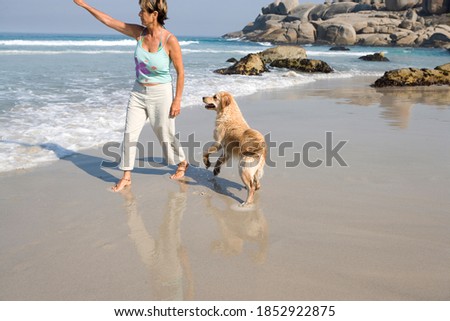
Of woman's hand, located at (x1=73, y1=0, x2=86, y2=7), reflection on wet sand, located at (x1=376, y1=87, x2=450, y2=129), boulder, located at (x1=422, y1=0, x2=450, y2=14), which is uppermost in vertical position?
boulder, located at (x1=422, y1=0, x2=450, y2=14)

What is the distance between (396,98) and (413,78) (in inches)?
182

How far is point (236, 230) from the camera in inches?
152

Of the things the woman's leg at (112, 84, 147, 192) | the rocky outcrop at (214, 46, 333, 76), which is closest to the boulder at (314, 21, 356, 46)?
the rocky outcrop at (214, 46, 333, 76)

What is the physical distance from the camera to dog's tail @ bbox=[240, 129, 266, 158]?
4.41m

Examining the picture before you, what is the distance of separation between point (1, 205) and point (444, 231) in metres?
4.29

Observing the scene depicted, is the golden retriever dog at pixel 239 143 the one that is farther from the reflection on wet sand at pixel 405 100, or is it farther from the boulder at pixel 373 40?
the boulder at pixel 373 40

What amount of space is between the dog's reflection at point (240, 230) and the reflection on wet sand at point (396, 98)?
5.05 metres

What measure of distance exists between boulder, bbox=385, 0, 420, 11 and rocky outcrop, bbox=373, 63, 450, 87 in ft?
270

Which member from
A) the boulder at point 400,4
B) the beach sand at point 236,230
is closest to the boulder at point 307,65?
the beach sand at point 236,230

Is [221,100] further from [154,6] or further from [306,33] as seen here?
[306,33]

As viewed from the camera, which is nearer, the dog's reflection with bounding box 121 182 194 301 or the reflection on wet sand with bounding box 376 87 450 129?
the dog's reflection with bounding box 121 182 194 301

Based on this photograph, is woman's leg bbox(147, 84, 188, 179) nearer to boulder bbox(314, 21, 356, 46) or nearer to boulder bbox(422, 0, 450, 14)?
boulder bbox(314, 21, 356, 46)
